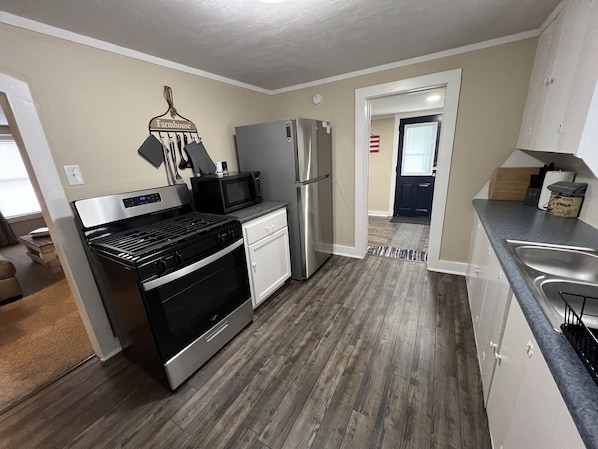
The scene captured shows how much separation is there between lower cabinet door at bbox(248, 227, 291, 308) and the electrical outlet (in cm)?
124

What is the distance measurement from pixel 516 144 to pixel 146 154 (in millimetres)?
3170

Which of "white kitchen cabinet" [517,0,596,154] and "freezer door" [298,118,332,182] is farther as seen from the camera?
"freezer door" [298,118,332,182]

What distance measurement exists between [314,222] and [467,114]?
179 cm

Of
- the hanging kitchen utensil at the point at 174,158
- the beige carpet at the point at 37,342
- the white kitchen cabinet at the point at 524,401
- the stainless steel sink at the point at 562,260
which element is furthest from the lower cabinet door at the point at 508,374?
the beige carpet at the point at 37,342

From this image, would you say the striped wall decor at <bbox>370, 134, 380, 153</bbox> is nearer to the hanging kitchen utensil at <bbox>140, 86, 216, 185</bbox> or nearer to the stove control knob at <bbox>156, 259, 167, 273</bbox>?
the hanging kitchen utensil at <bbox>140, 86, 216, 185</bbox>

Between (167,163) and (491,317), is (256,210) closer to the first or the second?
(167,163)

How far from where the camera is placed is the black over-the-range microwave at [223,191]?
2.05 meters

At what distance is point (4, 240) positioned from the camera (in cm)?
447

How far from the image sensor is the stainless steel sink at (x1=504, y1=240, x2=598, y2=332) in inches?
33.6

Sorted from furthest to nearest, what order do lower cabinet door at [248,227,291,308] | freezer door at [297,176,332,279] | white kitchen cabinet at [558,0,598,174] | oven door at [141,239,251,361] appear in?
freezer door at [297,176,332,279] → lower cabinet door at [248,227,291,308] → oven door at [141,239,251,361] → white kitchen cabinet at [558,0,598,174]

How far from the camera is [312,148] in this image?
8.34 ft

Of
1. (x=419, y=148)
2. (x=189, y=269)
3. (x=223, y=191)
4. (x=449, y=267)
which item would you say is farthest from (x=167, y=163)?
(x=419, y=148)

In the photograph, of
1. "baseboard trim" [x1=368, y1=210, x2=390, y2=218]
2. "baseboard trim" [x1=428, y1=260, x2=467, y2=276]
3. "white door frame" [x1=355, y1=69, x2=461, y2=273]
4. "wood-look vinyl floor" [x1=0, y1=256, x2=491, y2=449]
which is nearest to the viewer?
"wood-look vinyl floor" [x1=0, y1=256, x2=491, y2=449]

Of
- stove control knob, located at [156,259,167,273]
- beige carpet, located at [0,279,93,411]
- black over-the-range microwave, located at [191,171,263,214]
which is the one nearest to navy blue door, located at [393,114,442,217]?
black over-the-range microwave, located at [191,171,263,214]
